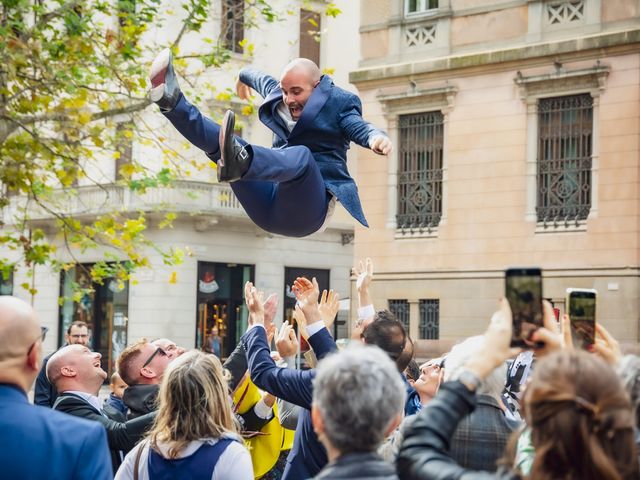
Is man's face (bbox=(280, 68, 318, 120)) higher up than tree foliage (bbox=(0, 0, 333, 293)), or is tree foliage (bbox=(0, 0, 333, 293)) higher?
tree foliage (bbox=(0, 0, 333, 293))

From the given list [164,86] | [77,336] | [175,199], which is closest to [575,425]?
[164,86]

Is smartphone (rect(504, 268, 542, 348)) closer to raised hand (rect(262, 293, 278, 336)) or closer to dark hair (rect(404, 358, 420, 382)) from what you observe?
raised hand (rect(262, 293, 278, 336))

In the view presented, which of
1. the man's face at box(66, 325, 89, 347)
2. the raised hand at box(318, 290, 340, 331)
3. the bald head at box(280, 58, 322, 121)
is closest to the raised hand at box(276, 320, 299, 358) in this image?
the raised hand at box(318, 290, 340, 331)

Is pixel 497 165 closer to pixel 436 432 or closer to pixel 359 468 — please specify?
pixel 436 432

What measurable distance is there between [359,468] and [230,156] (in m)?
2.86

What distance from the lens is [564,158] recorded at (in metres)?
21.9

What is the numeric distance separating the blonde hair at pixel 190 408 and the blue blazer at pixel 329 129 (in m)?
1.79

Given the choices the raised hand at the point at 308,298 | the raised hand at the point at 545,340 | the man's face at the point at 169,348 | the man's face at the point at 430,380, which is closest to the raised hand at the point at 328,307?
the raised hand at the point at 308,298

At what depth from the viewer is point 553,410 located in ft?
10.2

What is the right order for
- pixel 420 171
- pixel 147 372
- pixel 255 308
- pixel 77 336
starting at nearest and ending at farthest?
pixel 255 308 → pixel 147 372 → pixel 77 336 → pixel 420 171

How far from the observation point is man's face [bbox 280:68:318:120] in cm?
654

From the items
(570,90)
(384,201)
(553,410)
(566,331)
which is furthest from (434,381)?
(384,201)

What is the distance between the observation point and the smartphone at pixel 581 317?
11.9ft

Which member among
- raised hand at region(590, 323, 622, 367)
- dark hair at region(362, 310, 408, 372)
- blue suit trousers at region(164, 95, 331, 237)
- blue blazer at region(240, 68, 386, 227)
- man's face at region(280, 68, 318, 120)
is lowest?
dark hair at region(362, 310, 408, 372)
